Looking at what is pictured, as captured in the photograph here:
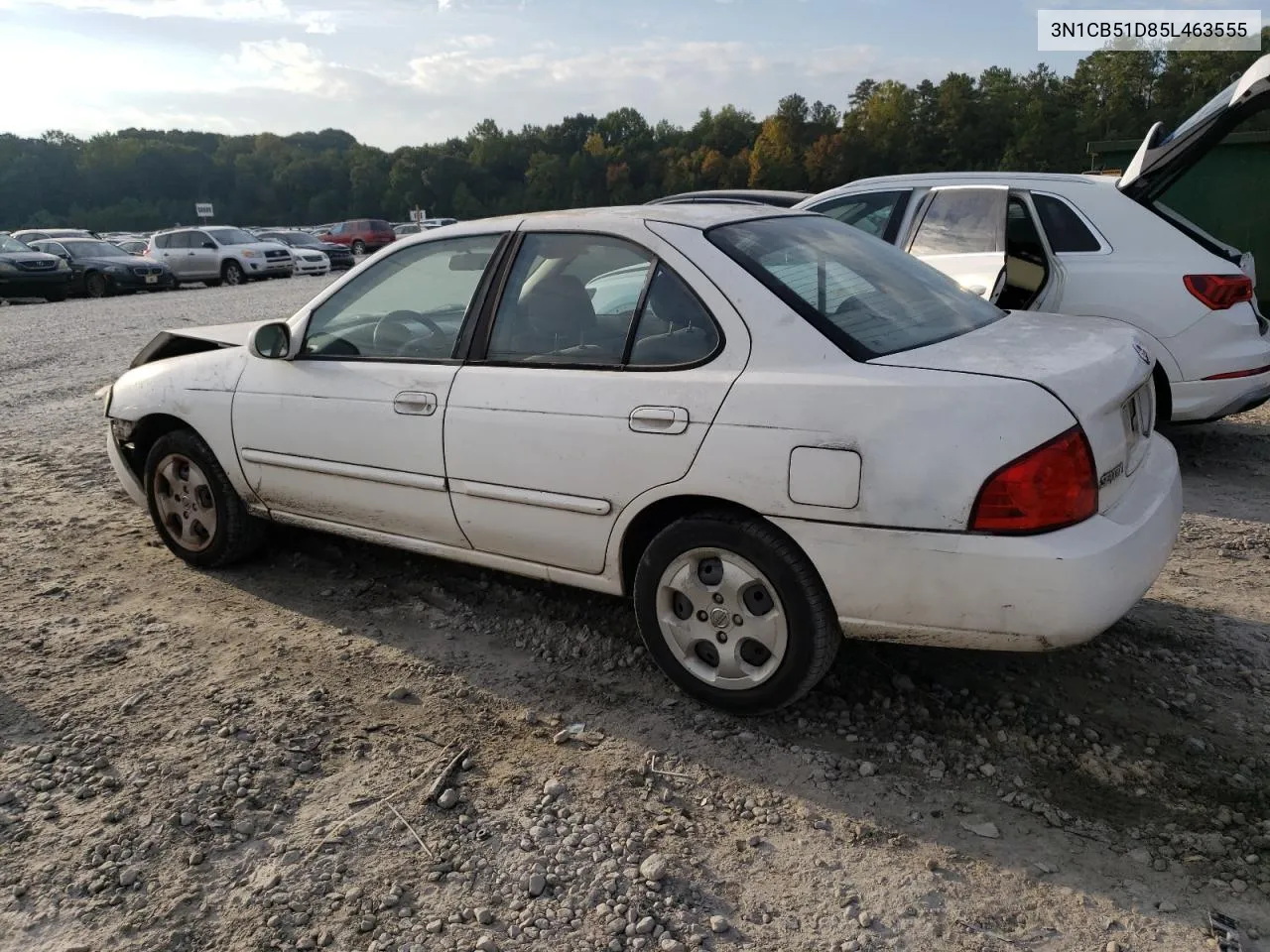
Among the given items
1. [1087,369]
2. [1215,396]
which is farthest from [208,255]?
[1087,369]

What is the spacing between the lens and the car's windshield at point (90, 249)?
23.1 meters

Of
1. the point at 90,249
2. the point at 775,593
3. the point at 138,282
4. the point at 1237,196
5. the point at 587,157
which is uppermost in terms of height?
the point at 587,157

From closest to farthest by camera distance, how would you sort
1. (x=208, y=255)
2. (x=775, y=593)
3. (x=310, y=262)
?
(x=775, y=593) < (x=208, y=255) < (x=310, y=262)

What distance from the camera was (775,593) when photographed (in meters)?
2.99

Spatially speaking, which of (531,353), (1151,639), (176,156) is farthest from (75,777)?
(176,156)

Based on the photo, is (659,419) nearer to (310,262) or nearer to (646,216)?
(646,216)

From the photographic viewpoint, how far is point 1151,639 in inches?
143

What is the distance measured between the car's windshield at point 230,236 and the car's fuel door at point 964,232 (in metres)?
24.9

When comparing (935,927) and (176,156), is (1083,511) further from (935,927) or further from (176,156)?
(176,156)

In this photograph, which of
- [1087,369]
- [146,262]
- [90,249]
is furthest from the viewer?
[146,262]

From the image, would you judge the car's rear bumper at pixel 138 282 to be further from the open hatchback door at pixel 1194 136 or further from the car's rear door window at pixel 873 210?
the open hatchback door at pixel 1194 136

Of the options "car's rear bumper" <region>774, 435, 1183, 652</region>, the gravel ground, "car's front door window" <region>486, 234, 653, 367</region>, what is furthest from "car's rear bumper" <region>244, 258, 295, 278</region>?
Result: "car's rear bumper" <region>774, 435, 1183, 652</region>

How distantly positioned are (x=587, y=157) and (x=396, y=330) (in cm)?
9615

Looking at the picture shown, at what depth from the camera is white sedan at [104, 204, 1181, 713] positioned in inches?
106
